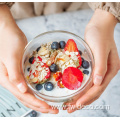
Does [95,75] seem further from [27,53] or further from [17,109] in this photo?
[17,109]

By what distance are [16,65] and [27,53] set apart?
0.07 metres

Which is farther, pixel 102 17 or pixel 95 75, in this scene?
pixel 102 17

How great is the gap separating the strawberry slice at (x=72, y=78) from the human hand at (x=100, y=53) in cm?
10

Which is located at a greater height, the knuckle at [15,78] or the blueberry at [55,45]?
the blueberry at [55,45]

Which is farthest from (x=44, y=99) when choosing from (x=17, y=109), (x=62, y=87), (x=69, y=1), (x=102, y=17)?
(x=69, y=1)

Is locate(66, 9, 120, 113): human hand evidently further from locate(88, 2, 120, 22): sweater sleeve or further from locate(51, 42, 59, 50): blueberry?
locate(51, 42, 59, 50): blueberry

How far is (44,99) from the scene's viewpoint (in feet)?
2.56

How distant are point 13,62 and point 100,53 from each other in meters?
0.34

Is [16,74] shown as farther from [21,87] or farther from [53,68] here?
[53,68]

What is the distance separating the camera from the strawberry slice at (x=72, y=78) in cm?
73

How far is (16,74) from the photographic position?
802 mm

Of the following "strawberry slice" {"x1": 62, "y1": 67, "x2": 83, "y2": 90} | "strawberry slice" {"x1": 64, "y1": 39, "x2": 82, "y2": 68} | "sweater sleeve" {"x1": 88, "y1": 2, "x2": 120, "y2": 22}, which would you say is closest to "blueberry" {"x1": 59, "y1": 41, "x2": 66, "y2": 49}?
"strawberry slice" {"x1": 64, "y1": 39, "x2": 82, "y2": 68}

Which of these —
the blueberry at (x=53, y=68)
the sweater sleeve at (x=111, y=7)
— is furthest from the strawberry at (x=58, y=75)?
the sweater sleeve at (x=111, y=7)

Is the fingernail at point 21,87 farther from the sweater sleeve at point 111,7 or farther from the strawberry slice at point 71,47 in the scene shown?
the sweater sleeve at point 111,7
